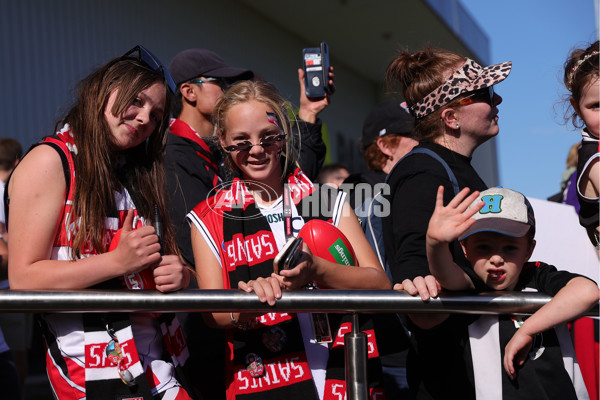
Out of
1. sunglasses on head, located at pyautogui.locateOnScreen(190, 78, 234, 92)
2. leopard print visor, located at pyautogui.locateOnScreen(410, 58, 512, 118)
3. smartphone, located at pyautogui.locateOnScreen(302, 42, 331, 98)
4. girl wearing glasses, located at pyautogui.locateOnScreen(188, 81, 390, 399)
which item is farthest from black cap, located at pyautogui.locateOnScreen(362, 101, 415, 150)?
girl wearing glasses, located at pyautogui.locateOnScreen(188, 81, 390, 399)

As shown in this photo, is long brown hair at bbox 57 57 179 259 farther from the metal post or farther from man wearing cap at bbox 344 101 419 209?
man wearing cap at bbox 344 101 419 209

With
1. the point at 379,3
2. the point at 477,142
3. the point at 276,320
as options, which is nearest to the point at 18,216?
the point at 276,320

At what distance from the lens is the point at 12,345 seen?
19.1ft

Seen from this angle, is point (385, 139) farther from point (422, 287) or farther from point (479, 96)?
point (422, 287)

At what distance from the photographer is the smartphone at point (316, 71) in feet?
12.2

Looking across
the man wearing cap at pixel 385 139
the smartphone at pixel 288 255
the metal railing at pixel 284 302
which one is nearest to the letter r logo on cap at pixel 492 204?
the metal railing at pixel 284 302

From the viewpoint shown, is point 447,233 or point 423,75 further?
point 423,75

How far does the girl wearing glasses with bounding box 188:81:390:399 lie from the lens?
94.7 inches

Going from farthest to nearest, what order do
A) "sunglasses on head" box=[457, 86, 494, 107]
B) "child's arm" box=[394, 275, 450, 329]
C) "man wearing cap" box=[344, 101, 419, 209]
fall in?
"man wearing cap" box=[344, 101, 419, 209] < "sunglasses on head" box=[457, 86, 494, 107] < "child's arm" box=[394, 275, 450, 329]

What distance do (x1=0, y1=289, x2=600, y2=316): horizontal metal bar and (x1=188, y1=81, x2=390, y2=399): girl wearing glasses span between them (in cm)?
7

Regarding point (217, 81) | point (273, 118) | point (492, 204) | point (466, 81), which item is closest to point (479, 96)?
point (466, 81)

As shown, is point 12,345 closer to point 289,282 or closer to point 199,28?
point 289,282

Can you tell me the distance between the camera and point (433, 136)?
2988mm

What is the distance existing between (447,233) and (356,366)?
544 mm
